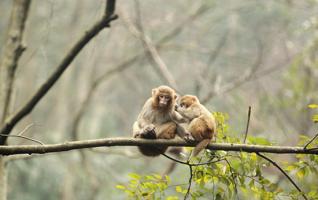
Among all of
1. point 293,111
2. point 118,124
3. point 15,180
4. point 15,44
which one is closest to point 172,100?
point 15,44

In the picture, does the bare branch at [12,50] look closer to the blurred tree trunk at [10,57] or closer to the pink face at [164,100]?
the blurred tree trunk at [10,57]

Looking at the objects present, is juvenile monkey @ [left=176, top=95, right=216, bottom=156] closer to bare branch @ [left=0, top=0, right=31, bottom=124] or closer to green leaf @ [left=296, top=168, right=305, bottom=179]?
green leaf @ [left=296, top=168, right=305, bottom=179]

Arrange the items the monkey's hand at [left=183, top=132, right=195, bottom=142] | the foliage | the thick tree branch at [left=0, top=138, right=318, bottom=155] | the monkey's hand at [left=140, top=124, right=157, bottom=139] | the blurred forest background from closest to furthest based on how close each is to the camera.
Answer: the thick tree branch at [left=0, top=138, right=318, bottom=155] → the foliage → the monkey's hand at [left=183, top=132, right=195, bottom=142] → the monkey's hand at [left=140, top=124, right=157, bottom=139] → the blurred forest background

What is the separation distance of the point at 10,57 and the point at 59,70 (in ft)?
3.29

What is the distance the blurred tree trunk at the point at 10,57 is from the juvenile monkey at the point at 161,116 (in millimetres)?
1611

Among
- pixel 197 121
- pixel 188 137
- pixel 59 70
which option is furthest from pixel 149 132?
pixel 59 70

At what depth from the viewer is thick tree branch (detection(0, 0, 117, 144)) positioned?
5.70m

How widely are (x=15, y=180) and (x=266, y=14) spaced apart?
11.0 m

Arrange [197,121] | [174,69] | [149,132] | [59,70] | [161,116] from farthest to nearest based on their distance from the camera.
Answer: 1. [174,69]
2. [161,116]
3. [197,121]
4. [59,70]
5. [149,132]

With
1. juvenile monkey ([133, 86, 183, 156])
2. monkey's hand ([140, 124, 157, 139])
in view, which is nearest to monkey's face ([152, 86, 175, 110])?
juvenile monkey ([133, 86, 183, 156])

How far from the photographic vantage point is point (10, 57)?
6527 mm

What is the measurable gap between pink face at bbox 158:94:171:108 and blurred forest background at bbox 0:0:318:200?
5254 millimetres

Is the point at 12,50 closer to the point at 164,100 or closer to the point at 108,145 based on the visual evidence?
the point at 164,100

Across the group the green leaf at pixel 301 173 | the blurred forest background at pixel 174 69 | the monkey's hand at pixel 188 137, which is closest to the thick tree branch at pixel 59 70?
the monkey's hand at pixel 188 137
